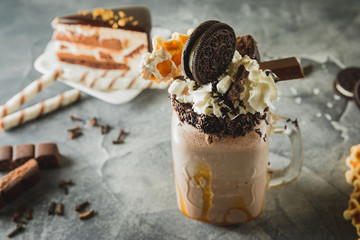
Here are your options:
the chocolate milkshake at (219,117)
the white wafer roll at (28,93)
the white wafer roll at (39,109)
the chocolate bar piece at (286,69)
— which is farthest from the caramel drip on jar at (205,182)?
the white wafer roll at (28,93)

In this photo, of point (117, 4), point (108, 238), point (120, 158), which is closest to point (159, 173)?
point (120, 158)

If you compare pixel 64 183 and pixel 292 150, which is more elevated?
pixel 292 150

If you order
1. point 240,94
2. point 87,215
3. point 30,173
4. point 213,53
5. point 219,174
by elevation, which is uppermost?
point 213,53

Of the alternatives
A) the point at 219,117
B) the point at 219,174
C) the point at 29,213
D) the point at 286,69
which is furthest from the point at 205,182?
the point at 29,213

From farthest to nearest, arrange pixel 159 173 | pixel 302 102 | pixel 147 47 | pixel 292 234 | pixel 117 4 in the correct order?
pixel 117 4
pixel 147 47
pixel 302 102
pixel 159 173
pixel 292 234

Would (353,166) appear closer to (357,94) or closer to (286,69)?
(357,94)

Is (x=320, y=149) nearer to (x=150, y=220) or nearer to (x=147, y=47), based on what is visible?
(x=150, y=220)

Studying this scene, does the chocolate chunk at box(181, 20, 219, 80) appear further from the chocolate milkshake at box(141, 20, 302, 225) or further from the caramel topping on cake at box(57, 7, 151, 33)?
the caramel topping on cake at box(57, 7, 151, 33)

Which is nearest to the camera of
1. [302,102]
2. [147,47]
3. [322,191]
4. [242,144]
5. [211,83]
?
[211,83]
